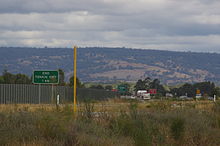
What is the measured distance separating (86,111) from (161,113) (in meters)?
3.41

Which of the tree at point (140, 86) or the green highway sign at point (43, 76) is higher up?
the green highway sign at point (43, 76)

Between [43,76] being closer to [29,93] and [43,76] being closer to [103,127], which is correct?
[29,93]

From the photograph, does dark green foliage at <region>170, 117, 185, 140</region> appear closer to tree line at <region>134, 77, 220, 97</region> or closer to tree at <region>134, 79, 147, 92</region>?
tree line at <region>134, 77, 220, 97</region>

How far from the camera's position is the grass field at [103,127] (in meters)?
14.6

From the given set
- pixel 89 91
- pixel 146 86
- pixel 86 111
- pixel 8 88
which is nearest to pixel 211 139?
pixel 86 111

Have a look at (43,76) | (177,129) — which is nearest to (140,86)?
(43,76)

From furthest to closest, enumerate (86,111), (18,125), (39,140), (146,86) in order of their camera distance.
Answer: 1. (146,86)
2. (86,111)
3. (18,125)
4. (39,140)

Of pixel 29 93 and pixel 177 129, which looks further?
pixel 29 93

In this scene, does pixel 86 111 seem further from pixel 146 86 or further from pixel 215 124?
pixel 146 86

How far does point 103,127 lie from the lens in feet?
61.7

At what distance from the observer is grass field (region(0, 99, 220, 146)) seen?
48.0ft

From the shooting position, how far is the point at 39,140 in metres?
14.1

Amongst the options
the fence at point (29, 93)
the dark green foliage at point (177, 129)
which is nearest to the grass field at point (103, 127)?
the dark green foliage at point (177, 129)

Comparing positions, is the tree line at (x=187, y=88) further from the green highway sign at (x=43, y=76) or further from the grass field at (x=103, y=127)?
the grass field at (x=103, y=127)
